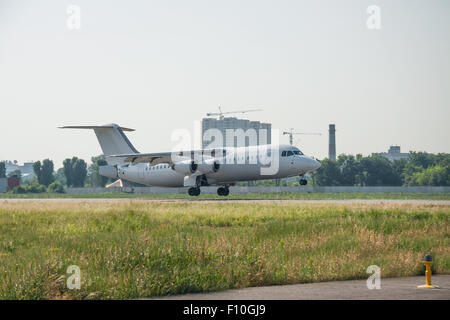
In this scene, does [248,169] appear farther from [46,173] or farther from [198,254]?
[46,173]

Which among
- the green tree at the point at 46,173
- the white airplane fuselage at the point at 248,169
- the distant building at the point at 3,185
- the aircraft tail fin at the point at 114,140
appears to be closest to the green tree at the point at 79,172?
the green tree at the point at 46,173

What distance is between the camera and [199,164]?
51.5 meters

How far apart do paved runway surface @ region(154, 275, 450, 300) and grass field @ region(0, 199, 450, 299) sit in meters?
0.60

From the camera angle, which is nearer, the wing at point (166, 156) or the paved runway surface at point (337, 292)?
the paved runway surface at point (337, 292)

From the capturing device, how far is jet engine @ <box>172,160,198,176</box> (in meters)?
52.0

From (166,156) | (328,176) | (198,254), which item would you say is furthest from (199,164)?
(328,176)

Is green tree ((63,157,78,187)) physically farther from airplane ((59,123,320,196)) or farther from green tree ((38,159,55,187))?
airplane ((59,123,320,196))

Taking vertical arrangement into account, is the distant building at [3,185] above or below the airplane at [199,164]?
below

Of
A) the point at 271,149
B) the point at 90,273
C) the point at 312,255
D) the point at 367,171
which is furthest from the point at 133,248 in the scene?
the point at 367,171

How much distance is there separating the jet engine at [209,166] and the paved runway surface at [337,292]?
3660cm

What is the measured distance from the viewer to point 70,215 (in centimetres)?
2867

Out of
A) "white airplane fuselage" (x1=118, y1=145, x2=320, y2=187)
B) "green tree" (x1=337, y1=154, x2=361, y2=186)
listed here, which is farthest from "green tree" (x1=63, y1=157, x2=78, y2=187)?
"white airplane fuselage" (x1=118, y1=145, x2=320, y2=187)

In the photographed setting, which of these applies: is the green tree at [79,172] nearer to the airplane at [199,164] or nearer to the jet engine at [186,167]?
the airplane at [199,164]

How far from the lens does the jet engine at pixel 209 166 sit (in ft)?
167
